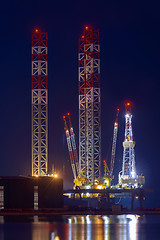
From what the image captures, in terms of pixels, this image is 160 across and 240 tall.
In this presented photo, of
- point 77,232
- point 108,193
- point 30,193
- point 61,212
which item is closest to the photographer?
point 77,232

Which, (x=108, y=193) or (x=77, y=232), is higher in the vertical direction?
(x=108, y=193)

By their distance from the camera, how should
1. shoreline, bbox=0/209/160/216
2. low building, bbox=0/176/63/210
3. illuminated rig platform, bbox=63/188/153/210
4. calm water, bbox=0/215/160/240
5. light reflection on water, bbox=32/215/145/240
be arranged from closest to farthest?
1. light reflection on water, bbox=32/215/145/240
2. calm water, bbox=0/215/160/240
3. shoreline, bbox=0/209/160/216
4. low building, bbox=0/176/63/210
5. illuminated rig platform, bbox=63/188/153/210

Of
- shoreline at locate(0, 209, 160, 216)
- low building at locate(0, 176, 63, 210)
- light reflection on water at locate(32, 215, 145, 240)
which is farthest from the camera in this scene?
low building at locate(0, 176, 63, 210)

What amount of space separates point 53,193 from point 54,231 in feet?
145

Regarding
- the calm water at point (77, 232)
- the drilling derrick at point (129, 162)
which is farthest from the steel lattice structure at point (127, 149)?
the calm water at point (77, 232)

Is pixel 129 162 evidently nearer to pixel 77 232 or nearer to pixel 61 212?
pixel 61 212

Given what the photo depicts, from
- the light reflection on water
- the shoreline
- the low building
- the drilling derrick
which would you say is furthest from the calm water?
the drilling derrick

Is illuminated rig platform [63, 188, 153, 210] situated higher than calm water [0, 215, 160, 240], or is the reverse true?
illuminated rig platform [63, 188, 153, 210]

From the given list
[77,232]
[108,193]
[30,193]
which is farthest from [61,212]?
[108,193]

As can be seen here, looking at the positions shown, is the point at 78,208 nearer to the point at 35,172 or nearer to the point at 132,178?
the point at 35,172

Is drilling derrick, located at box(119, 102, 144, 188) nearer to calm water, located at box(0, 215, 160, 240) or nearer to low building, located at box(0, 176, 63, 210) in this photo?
low building, located at box(0, 176, 63, 210)

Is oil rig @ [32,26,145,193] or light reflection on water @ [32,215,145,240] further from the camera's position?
oil rig @ [32,26,145,193]

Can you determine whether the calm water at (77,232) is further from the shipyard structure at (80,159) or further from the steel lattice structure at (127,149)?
the steel lattice structure at (127,149)

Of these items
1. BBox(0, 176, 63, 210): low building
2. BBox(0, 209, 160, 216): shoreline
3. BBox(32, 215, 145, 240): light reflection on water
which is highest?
BBox(0, 176, 63, 210): low building
